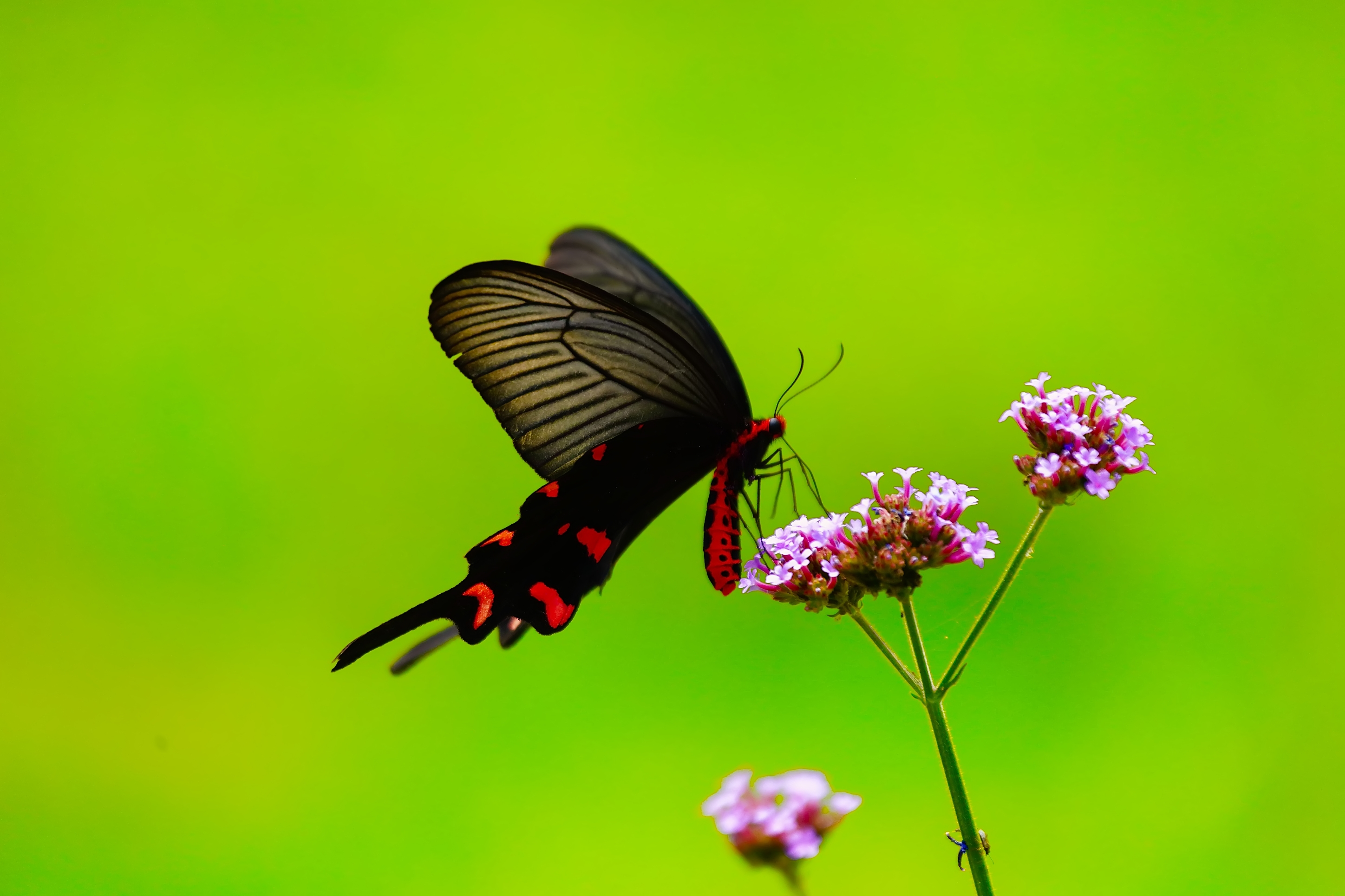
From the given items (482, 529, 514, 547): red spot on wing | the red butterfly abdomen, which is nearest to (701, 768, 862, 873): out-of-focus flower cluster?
the red butterfly abdomen

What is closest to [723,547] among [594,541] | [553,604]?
[594,541]

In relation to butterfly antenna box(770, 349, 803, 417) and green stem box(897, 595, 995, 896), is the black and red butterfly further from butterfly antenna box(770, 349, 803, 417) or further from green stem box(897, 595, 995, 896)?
green stem box(897, 595, 995, 896)

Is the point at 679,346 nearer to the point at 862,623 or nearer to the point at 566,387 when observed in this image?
the point at 566,387

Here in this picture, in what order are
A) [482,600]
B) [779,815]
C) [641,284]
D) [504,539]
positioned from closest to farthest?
[779,815]
[482,600]
[504,539]
[641,284]

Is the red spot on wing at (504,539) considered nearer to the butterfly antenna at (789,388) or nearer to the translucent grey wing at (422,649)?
the translucent grey wing at (422,649)

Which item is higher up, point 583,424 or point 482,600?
point 583,424

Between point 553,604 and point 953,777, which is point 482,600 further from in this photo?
point 953,777
